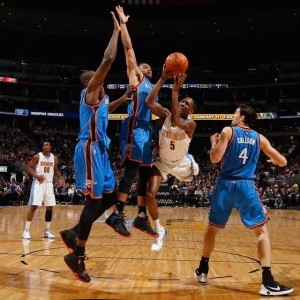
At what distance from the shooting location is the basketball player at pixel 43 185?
385 inches

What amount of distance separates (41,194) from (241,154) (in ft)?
19.3

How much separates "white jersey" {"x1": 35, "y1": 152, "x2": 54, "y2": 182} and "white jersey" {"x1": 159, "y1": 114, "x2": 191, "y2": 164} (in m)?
5.17

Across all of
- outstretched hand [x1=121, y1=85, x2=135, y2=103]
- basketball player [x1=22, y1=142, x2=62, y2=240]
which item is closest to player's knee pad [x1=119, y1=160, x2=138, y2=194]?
outstretched hand [x1=121, y1=85, x2=135, y2=103]

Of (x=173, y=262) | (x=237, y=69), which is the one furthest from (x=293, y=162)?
(x=173, y=262)

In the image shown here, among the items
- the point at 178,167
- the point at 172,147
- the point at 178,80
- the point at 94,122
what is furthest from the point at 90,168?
the point at 178,80

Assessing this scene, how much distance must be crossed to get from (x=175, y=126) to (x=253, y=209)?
53.0 inches

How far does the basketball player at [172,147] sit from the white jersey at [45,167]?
4.94 metres

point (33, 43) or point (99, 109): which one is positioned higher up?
point (33, 43)

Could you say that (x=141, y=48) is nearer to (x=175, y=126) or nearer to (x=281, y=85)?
(x=281, y=85)

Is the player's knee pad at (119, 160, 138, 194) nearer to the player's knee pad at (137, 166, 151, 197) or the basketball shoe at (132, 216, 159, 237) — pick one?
the player's knee pad at (137, 166, 151, 197)

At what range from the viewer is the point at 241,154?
17.4 feet

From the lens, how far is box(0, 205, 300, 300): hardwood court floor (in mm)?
4961

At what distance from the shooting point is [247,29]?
34.3 m

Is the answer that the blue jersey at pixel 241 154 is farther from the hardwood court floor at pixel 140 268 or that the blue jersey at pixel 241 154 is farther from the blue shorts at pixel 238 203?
the hardwood court floor at pixel 140 268
